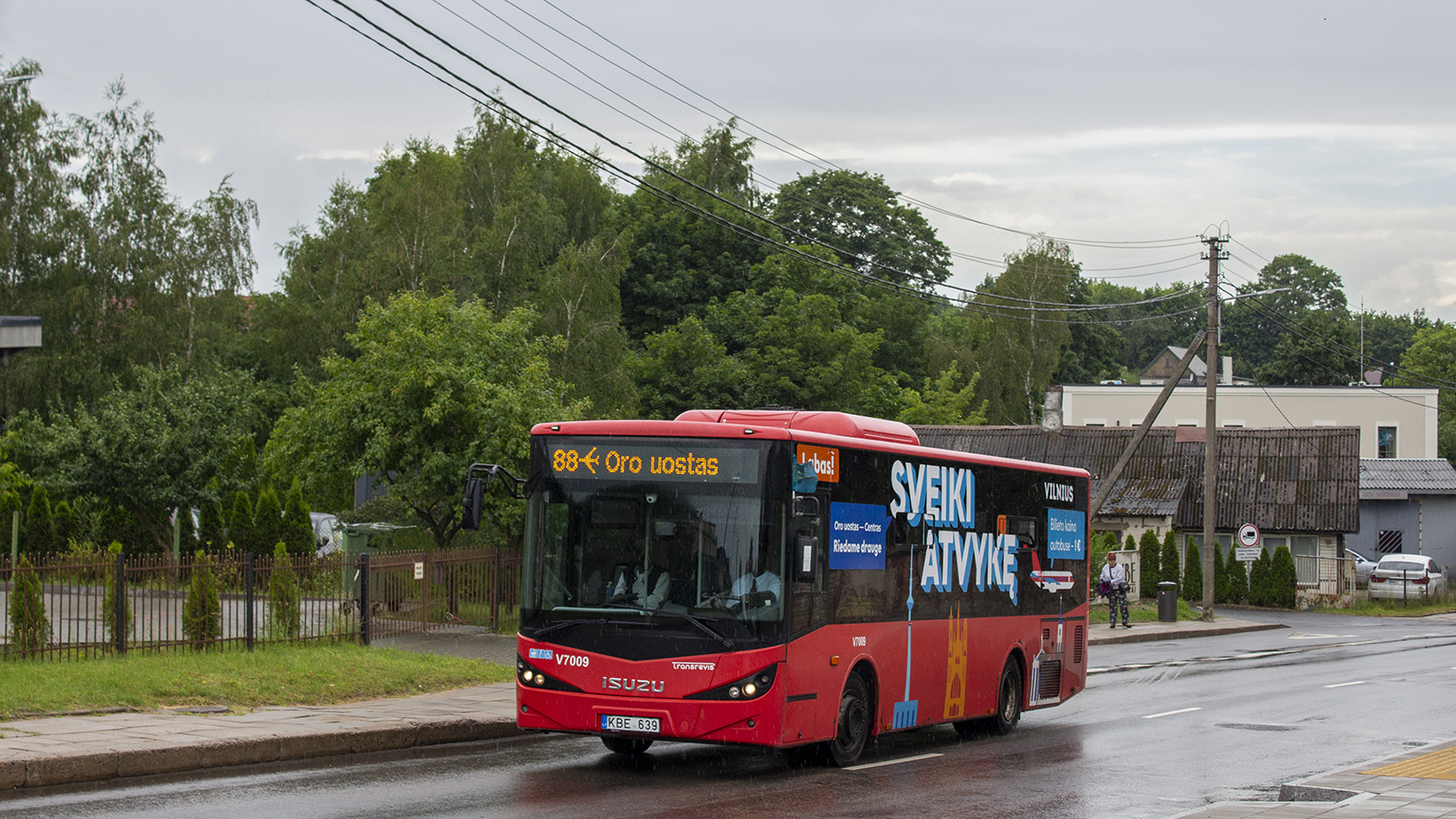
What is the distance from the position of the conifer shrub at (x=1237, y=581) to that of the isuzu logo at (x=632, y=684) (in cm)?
3819

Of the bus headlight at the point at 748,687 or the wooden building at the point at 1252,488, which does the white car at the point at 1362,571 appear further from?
the bus headlight at the point at 748,687

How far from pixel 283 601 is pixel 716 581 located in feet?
28.5

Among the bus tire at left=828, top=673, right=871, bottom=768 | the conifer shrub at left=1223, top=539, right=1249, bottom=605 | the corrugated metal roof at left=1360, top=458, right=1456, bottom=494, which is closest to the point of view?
the bus tire at left=828, top=673, right=871, bottom=768

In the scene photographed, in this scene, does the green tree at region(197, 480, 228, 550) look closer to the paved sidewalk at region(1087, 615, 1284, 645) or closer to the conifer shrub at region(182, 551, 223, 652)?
the conifer shrub at region(182, 551, 223, 652)

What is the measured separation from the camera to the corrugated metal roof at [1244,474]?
156 ft

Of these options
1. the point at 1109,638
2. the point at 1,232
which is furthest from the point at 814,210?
the point at 1109,638

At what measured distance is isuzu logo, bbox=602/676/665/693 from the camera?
452 inches

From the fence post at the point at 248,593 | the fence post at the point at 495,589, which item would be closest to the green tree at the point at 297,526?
the fence post at the point at 495,589

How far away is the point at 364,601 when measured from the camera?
62.6 ft

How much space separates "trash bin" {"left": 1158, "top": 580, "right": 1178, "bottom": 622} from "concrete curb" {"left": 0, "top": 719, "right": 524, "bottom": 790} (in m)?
26.1

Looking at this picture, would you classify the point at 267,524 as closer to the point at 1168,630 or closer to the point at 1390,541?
the point at 1168,630

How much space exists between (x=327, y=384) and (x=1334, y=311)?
121546 millimetres

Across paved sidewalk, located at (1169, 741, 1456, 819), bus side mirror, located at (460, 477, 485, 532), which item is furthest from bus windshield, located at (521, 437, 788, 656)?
paved sidewalk, located at (1169, 741, 1456, 819)

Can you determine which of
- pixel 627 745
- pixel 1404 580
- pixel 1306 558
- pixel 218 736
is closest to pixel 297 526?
pixel 218 736
